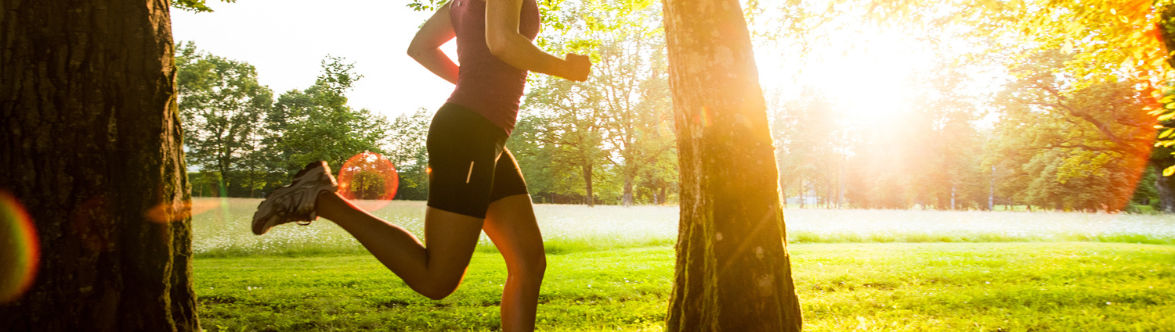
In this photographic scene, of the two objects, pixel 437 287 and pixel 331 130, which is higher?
pixel 331 130

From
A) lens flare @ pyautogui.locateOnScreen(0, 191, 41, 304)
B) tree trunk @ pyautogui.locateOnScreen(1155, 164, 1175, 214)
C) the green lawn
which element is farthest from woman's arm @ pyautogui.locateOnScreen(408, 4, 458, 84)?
tree trunk @ pyautogui.locateOnScreen(1155, 164, 1175, 214)

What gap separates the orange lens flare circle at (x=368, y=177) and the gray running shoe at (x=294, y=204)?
3340 centimetres

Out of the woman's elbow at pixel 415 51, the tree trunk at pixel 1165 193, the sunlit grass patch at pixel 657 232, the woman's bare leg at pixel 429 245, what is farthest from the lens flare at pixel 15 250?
the tree trunk at pixel 1165 193

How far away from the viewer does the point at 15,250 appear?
1.86m

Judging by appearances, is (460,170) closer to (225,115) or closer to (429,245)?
(429,245)

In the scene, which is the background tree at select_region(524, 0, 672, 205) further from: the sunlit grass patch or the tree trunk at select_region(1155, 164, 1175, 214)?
the tree trunk at select_region(1155, 164, 1175, 214)

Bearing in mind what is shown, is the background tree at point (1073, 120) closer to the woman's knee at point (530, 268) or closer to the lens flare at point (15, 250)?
the woman's knee at point (530, 268)

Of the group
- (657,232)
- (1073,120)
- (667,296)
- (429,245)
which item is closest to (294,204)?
(429,245)

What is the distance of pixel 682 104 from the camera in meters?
3.46

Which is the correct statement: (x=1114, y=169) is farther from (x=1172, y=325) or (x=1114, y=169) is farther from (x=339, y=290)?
(x=339, y=290)

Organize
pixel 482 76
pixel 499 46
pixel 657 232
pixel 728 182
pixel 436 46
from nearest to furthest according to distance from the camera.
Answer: pixel 499 46 < pixel 482 76 < pixel 436 46 < pixel 728 182 < pixel 657 232

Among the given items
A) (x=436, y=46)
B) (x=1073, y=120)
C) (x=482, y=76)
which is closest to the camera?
(x=482, y=76)

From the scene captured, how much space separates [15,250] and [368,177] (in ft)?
142

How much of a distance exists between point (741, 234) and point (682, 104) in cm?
88
